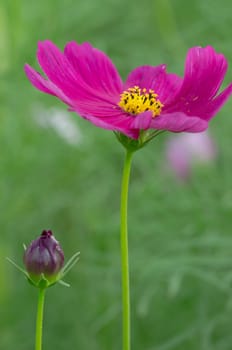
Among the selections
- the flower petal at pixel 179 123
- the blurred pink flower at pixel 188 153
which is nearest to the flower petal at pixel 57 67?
the flower petal at pixel 179 123

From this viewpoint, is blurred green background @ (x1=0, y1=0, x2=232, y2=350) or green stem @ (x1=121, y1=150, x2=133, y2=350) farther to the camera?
blurred green background @ (x1=0, y1=0, x2=232, y2=350)

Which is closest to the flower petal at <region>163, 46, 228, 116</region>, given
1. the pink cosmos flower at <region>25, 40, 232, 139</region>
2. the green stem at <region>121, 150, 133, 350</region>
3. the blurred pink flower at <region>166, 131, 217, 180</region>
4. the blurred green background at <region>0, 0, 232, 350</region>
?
the pink cosmos flower at <region>25, 40, 232, 139</region>

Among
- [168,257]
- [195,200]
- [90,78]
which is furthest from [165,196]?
[90,78]

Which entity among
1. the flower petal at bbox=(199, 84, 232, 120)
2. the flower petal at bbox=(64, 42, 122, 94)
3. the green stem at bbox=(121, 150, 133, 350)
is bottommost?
the green stem at bbox=(121, 150, 133, 350)

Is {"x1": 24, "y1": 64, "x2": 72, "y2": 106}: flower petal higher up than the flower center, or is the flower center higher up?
the flower center

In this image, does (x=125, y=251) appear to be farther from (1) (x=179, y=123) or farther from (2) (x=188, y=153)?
(2) (x=188, y=153)

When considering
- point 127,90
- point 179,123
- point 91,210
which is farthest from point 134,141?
point 91,210

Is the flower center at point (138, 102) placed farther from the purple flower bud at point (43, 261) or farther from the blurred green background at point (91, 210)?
the blurred green background at point (91, 210)

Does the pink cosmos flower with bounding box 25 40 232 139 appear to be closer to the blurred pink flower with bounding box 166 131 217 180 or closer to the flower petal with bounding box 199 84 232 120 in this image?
the flower petal with bounding box 199 84 232 120
